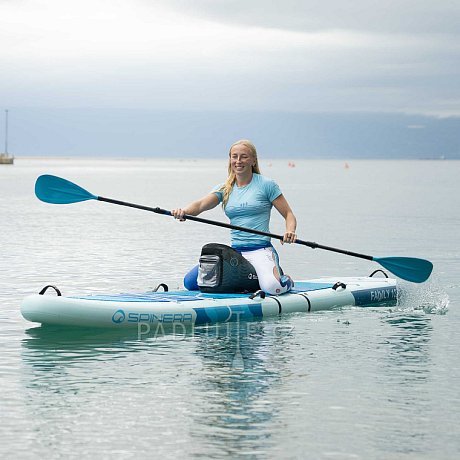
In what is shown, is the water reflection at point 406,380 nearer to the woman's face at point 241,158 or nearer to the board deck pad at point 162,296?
the board deck pad at point 162,296

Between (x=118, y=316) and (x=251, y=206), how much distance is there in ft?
6.73

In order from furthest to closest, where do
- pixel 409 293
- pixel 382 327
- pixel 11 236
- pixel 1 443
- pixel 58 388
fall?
pixel 11 236
pixel 409 293
pixel 382 327
pixel 58 388
pixel 1 443

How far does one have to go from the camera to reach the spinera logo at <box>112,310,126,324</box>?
11109 mm

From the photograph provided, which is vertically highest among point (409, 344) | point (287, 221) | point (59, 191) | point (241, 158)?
point (241, 158)

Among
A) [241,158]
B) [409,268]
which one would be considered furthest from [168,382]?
[409,268]

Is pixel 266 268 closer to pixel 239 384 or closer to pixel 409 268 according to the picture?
pixel 409 268

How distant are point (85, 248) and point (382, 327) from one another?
11.5 meters

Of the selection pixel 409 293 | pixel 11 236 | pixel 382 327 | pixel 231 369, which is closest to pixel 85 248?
pixel 11 236

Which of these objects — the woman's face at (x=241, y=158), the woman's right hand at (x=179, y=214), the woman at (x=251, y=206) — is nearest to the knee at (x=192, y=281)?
the woman at (x=251, y=206)

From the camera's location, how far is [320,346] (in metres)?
10.9

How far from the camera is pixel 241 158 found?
1216cm

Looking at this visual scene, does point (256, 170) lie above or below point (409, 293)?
above

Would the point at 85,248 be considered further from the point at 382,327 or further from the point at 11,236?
the point at 382,327

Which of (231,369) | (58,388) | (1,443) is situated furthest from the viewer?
(231,369)
